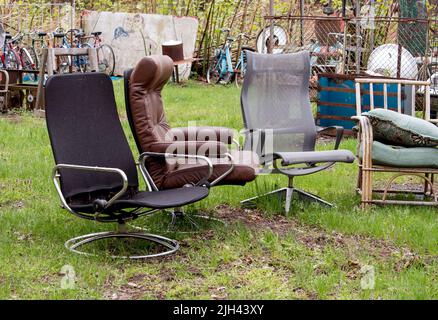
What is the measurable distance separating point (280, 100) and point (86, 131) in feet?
7.78

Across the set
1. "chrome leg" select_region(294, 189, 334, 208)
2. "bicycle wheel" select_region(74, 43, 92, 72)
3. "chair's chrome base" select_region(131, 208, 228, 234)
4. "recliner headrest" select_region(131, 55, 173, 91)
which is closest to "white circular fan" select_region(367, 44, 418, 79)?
"chrome leg" select_region(294, 189, 334, 208)

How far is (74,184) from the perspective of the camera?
5.47 m

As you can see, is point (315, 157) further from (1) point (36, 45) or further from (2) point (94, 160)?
(1) point (36, 45)

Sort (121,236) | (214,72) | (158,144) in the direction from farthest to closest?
(214,72) < (158,144) < (121,236)

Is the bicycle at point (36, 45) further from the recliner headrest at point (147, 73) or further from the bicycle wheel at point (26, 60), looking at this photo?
the recliner headrest at point (147, 73)

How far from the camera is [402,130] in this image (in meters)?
6.66

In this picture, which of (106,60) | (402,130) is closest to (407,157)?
(402,130)

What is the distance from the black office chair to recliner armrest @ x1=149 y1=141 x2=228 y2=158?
0.33 feet

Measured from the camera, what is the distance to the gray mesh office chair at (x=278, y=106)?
286 inches

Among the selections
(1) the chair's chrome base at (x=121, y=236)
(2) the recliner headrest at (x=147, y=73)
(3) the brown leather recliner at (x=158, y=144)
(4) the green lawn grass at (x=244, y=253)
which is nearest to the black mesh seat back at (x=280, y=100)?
(4) the green lawn grass at (x=244, y=253)

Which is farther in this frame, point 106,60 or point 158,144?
point 106,60

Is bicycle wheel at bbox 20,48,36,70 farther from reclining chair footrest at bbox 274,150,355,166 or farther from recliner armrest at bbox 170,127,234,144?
reclining chair footrest at bbox 274,150,355,166
